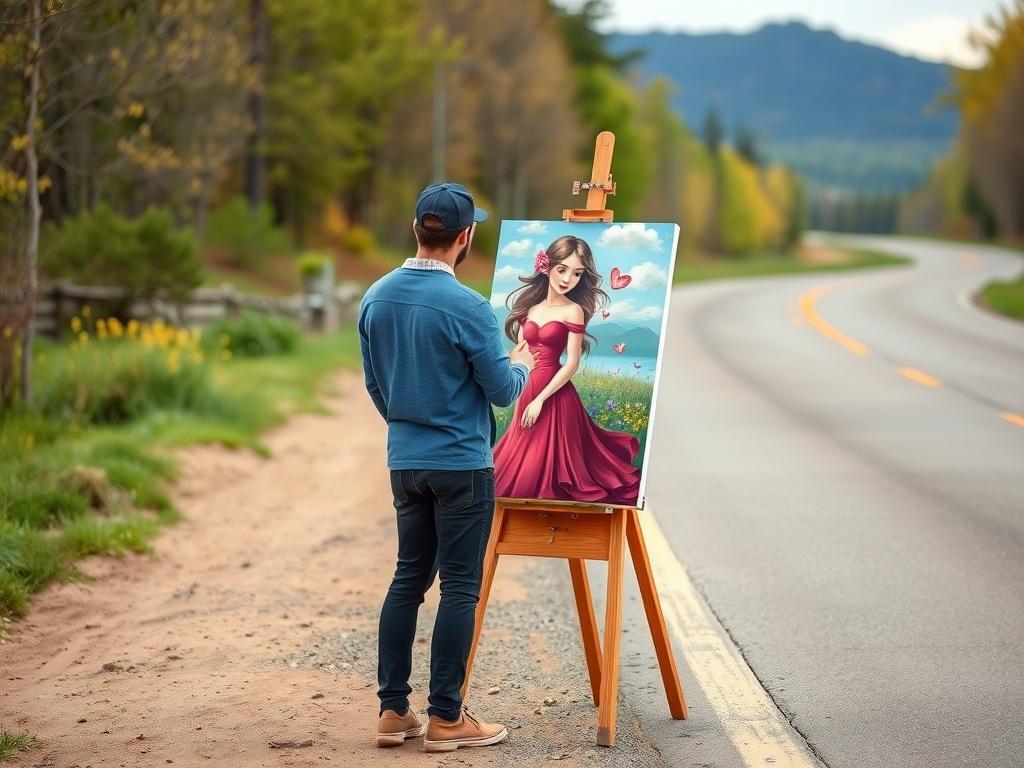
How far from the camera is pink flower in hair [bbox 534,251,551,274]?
18.6ft

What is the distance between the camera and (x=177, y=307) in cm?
2041

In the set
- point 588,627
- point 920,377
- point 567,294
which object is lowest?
point 920,377

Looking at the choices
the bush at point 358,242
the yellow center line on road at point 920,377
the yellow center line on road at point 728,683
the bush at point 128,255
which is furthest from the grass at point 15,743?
the bush at point 358,242

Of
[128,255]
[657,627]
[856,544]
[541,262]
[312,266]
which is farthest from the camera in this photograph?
[312,266]

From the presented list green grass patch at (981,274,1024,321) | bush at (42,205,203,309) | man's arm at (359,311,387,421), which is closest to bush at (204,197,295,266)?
bush at (42,205,203,309)

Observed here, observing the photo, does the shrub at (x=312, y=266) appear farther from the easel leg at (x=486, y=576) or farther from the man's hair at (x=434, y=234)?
the man's hair at (x=434, y=234)

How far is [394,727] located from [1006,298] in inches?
1318

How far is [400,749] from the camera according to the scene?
5012mm

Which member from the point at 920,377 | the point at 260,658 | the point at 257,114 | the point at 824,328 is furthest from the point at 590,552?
the point at 257,114

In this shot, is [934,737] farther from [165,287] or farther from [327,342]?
[327,342]

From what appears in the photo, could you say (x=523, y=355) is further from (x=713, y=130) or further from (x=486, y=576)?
(x=713, y=130)

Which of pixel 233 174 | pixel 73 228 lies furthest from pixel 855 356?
pixel 233 174

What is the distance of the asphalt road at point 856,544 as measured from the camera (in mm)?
5336

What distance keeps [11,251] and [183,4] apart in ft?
10.3
